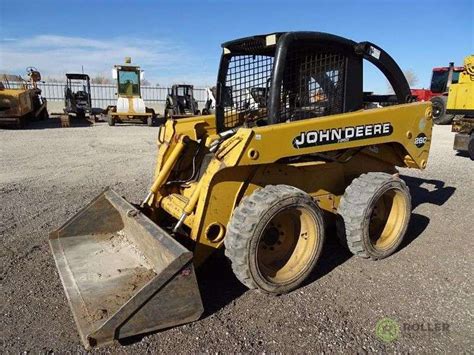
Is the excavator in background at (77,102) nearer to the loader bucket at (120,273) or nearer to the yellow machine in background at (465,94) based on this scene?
the yellow machine in background at (465,94)

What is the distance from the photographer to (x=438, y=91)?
21031 mm

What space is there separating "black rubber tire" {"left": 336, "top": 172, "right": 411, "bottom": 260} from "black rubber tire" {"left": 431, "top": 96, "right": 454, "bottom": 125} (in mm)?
15567

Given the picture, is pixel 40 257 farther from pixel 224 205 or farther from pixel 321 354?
pixel 321 354

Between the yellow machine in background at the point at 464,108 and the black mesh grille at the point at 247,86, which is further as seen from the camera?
the yellow machine in background at the point at 464,108

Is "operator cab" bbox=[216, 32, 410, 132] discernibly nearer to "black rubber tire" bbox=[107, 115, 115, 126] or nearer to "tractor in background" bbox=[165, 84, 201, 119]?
"black rubber tire" bbox=[107, 115, 115, 126]

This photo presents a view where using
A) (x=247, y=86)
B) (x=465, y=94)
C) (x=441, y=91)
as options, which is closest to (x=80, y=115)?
(x=465, y=94)

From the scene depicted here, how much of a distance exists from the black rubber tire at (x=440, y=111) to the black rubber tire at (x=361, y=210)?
1557 cm

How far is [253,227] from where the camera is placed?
3.21m

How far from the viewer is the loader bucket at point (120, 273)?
2.74 meters

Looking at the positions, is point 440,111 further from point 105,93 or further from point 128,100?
point 105,93

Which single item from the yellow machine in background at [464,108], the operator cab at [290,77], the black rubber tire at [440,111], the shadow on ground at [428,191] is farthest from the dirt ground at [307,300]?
the black rubber tire at [440,111]

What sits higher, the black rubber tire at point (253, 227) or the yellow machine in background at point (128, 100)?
the yellow machine in background at point (128, 100)

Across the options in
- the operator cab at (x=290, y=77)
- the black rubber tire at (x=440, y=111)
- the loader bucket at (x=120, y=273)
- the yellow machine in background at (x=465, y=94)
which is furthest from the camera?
the black rubber tire at (x=440, y=111)

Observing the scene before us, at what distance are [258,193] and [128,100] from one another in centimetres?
1667
